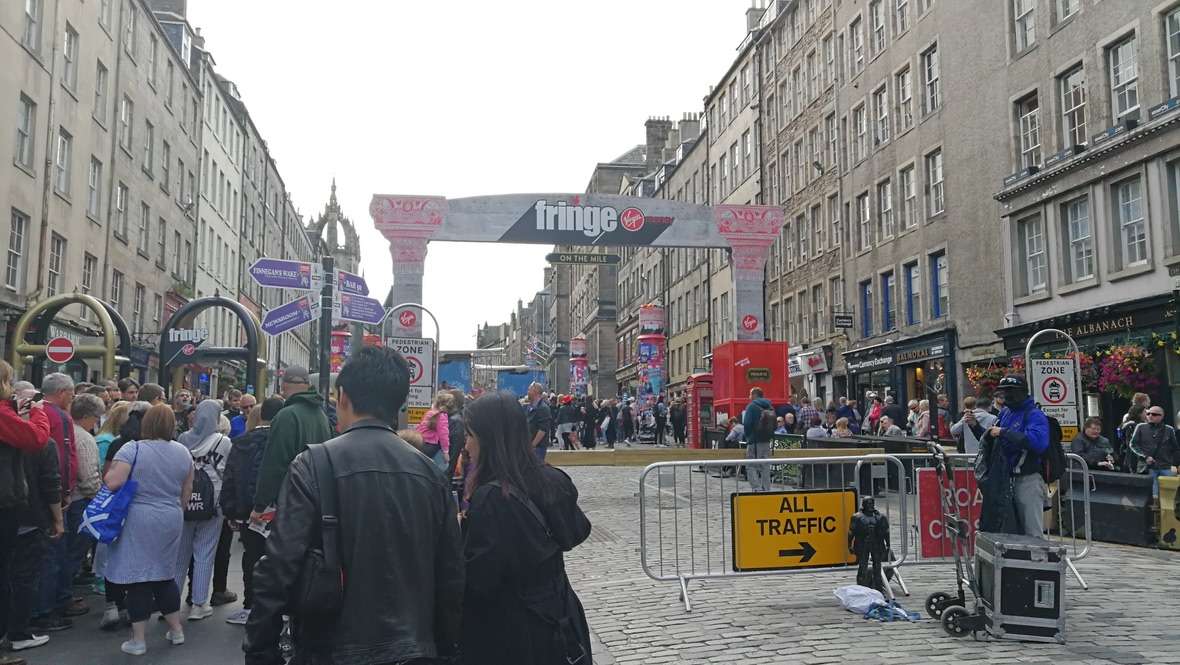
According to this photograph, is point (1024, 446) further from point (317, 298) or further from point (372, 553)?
point (317, 298)

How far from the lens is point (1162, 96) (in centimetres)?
1870

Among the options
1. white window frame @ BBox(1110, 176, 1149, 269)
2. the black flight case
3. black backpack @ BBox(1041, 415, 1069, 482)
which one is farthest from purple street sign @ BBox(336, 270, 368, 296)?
white window frame @ BBox(1110, 176, 1149, 269)

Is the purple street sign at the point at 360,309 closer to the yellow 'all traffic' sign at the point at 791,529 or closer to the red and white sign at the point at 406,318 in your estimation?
the red and white sign at the point at 406,318

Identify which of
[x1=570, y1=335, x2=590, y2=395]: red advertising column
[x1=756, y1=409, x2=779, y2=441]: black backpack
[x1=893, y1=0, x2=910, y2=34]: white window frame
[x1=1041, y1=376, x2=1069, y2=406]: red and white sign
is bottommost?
[x1=756, y1=409, x2=779, y2=441]: black backpack

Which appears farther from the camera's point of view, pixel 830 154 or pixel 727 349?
pixel 830 154

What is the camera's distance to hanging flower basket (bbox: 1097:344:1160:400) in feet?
57.9

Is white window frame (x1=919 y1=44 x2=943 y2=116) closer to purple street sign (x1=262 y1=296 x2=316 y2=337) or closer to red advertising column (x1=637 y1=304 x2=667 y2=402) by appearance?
red advertising column (x1=637 y1=304 x2=667 y2=402)

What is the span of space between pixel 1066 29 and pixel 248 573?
22230 mm

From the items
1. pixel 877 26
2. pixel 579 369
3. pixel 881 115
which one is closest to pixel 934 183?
pixel 881 115

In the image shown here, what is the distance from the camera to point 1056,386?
12859 millimetres

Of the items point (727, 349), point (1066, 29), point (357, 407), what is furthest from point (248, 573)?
point (1066, 29)

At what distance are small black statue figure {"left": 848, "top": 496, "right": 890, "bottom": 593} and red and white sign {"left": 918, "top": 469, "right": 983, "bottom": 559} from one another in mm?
694

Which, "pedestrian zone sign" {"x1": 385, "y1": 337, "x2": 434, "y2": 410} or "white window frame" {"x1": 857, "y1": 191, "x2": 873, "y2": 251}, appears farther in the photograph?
"white window frame" {"x1": 857, "y1": 191, "x2": 873, "y2": 251}

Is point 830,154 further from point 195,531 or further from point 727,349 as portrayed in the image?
point 195,531
